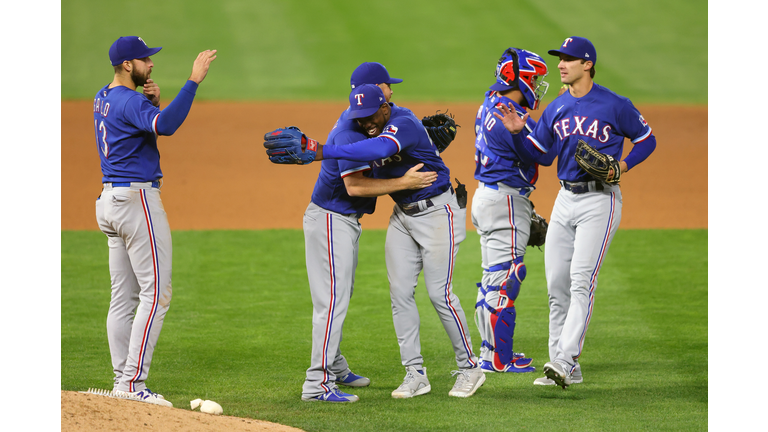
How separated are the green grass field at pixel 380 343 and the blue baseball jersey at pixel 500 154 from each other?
4.33ft

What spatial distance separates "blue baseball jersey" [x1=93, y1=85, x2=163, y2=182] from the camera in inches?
170

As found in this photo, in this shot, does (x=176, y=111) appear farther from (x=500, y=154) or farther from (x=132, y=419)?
(x=500, y=154)

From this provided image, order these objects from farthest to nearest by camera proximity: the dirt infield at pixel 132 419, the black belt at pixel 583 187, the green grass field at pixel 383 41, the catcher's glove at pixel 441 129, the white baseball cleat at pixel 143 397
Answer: the green grass field at pixel 383 41, the catcher's glove at pixel 441 129, the black belt at pixel 583 187, the white baseball cleat at pixel 143 397, the dirt infield at pixel 132 419

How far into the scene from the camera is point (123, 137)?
436cm

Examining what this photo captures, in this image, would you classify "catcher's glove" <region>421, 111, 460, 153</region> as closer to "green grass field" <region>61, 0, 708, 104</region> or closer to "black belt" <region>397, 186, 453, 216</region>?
"black belt" <region>397, 186, 453, 216</region>

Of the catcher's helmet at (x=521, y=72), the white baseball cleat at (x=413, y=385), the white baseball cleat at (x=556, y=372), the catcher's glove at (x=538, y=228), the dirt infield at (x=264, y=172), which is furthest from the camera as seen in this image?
the dirt infield at (x=264, y=172)

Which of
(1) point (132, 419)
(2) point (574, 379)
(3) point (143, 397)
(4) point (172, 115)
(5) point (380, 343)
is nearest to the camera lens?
(1) point (132, 419)

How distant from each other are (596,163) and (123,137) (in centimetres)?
273

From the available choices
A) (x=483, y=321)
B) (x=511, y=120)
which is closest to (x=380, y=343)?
(x=483, y=321)

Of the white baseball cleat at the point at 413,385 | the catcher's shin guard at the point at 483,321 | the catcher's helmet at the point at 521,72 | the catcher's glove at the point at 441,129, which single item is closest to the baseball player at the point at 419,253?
the white baseball cleat at the point at 413,385

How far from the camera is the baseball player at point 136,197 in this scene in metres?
4.32

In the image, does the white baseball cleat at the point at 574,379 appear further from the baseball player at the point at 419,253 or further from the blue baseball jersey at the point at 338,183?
the blue baseball jersey at the point at 338,183

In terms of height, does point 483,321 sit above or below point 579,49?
below

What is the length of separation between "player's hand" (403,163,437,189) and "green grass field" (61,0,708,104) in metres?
15.0
